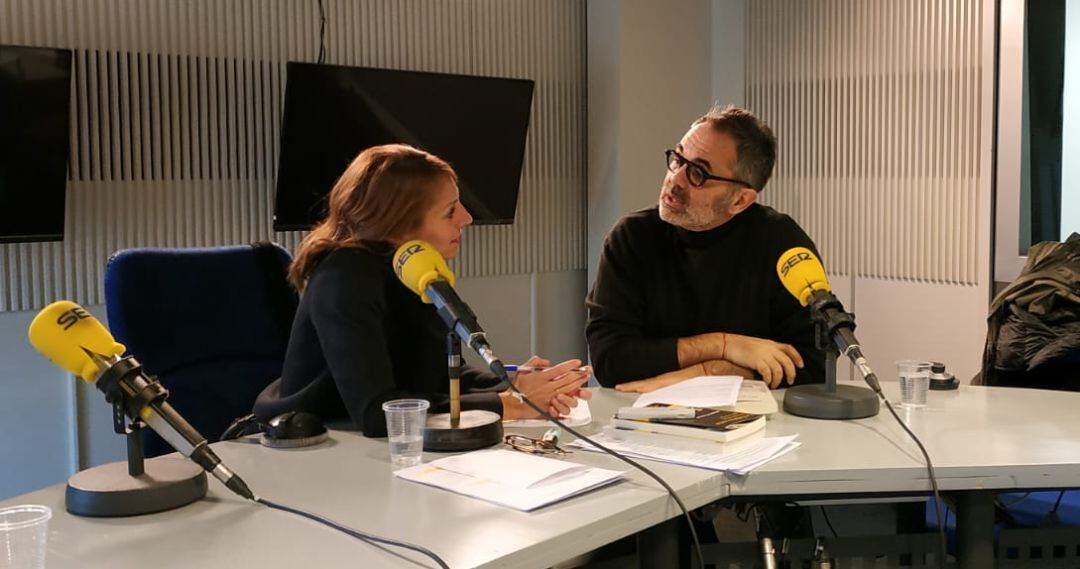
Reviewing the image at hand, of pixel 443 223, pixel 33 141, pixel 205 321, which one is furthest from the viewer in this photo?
pixel 33 141

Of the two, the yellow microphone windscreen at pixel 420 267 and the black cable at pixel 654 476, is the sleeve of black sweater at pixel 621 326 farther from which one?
the yellow microphone windscreen at pixel 420 267

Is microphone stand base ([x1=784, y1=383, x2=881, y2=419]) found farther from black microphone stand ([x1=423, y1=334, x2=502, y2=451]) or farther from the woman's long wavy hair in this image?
the woman's long wavy hair

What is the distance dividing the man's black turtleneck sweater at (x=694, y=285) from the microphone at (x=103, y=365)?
120 cm

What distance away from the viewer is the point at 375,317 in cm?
193

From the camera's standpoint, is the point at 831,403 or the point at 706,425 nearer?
the point at 706,425

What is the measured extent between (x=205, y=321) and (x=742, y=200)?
1.36 m

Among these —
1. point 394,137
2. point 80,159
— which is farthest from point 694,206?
point 80,159

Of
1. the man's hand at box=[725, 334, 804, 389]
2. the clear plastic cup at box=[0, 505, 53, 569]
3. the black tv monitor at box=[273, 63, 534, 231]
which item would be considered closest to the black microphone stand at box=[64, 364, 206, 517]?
the clear plastic cup at box=[0, 505, 53, 569]

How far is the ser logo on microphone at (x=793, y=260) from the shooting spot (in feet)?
6.70

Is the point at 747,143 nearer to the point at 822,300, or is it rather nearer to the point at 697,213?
the point at 697,213

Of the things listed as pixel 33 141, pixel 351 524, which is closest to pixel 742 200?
pixel 351 524

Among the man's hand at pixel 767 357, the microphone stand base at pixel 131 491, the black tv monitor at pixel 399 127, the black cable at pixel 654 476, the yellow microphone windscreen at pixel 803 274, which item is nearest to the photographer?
the microphone stand base at pixel 131 491

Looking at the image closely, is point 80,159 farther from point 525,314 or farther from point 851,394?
point 851,394

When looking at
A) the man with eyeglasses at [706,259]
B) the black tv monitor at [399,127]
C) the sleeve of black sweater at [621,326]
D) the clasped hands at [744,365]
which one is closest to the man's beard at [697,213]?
the man with eyeglasses at [706,259]
